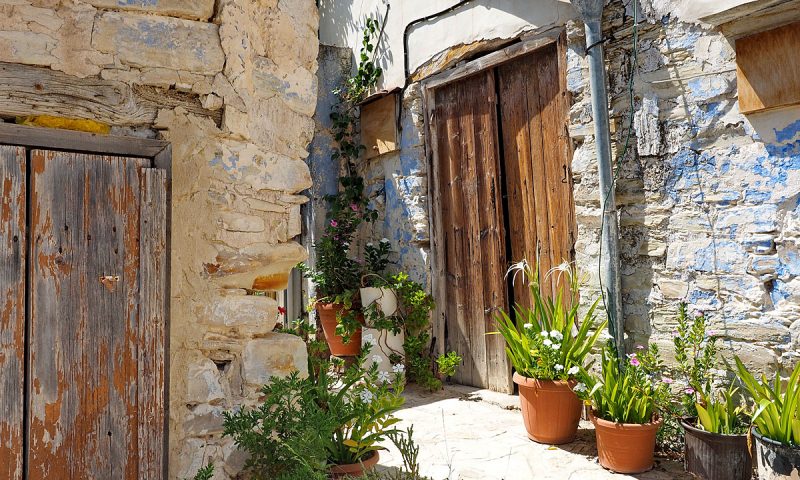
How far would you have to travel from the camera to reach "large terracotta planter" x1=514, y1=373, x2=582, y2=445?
11.4 ft

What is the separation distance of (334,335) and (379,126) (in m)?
2.10

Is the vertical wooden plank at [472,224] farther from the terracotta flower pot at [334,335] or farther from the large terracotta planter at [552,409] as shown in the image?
the large terracotta planter at [552,409]

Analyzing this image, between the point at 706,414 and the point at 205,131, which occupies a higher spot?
the point at 205,131

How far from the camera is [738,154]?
3.18 metres

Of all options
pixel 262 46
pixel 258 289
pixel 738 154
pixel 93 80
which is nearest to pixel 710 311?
pixel 738 154

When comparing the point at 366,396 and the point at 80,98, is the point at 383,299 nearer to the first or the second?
the point at 366,396

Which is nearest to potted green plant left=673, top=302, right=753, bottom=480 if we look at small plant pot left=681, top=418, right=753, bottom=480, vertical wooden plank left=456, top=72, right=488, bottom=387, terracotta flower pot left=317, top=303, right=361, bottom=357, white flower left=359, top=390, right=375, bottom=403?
small plant pot left=681, top=418, right=753, bottom=480

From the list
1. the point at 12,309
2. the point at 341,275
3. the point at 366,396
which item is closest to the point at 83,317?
the point at 12,309

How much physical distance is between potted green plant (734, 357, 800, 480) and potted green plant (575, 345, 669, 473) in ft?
1.67

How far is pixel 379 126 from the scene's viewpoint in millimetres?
5820

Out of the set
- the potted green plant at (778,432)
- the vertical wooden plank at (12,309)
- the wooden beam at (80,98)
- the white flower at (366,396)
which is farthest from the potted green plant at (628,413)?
the vertical wooden plank at (12,309)

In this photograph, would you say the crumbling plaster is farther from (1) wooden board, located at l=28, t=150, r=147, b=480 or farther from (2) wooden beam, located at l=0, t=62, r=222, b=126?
(1) wooden board, located at l=28, t=150, r=147, b=480

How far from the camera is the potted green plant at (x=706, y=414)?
9.30 feet

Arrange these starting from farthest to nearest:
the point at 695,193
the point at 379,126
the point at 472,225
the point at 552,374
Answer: the point at 379,126 < the point at 472,225 < the point at 552,374 < the point at 695,193
